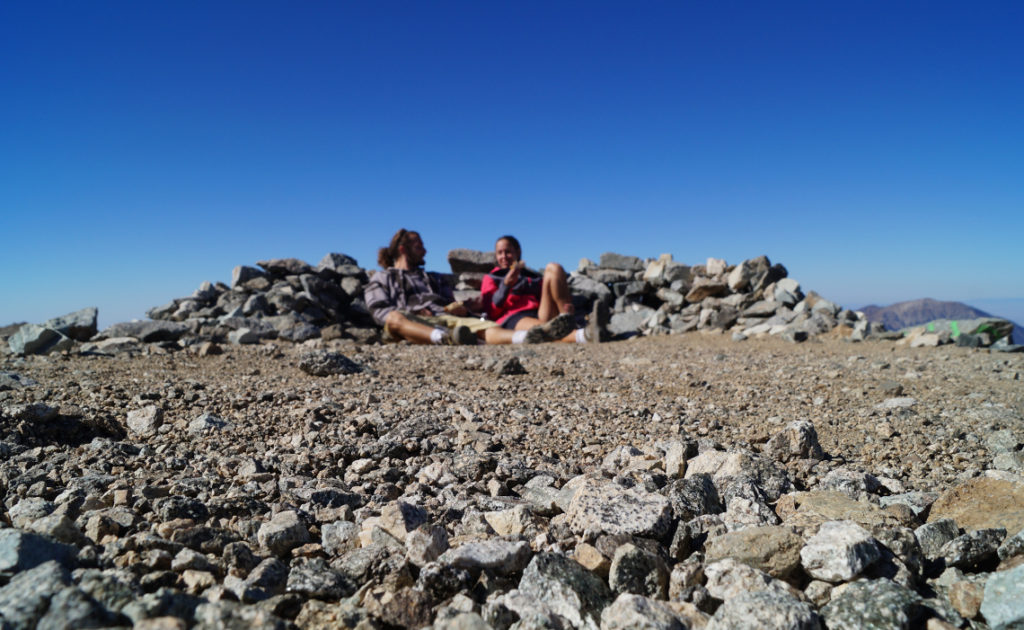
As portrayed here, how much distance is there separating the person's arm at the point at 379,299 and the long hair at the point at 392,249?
0.52 m

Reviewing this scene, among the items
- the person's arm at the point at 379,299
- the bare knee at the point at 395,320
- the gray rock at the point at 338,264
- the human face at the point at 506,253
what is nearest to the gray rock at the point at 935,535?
the bare knee at the point at 395,320

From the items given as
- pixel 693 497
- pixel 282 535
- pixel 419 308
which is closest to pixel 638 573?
pixel 693 497

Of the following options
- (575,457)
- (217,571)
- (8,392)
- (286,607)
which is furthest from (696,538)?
(8,392)

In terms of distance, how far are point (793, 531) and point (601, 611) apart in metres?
0.66

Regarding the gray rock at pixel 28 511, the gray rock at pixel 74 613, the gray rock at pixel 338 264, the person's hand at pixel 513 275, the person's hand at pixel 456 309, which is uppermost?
the gray rock at pixel 338 264

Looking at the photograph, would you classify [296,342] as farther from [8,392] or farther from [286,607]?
[286,607]

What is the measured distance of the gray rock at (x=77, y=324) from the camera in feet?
21.2

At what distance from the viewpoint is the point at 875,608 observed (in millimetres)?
1380

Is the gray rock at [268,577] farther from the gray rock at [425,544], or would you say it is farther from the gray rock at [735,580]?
the gray rock at [735,580]

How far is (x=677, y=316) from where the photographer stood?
9789 mm

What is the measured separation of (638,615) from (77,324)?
24.4 ft

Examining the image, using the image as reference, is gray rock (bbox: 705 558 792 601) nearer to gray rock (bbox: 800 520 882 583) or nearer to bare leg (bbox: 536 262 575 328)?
gray rock (bbox: 800 520 882 583)

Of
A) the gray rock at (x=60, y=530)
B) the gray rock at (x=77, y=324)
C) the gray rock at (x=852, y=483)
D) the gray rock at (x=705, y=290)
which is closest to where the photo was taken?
the gray rock at (x=60, y=530)

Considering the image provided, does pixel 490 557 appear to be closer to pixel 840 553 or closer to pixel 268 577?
pixel 268 577
